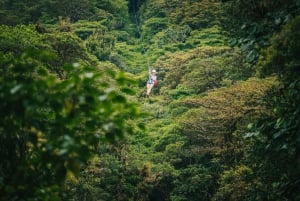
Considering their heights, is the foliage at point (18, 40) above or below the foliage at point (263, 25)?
below

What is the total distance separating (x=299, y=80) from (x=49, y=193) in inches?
108

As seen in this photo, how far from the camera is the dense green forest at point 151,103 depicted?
243 cm

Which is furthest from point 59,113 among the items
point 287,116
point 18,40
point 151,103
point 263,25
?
point 151,103

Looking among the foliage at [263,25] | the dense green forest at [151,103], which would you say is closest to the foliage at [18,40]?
the dense green forest at [151,103]

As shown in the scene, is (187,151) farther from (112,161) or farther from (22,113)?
(22,113)

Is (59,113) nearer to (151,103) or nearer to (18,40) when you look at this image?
(18,40)

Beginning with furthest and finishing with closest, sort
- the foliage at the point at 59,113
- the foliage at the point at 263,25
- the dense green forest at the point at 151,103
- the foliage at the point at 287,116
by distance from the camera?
the foliage at the point at 263,25 → the foliage at the point at 287,116 → the dense green forest at the point at 151,103 → the foliage at the point at 59,113

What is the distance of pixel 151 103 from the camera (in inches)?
1308

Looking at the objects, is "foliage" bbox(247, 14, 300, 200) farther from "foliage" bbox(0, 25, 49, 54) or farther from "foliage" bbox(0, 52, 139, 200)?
"foliage" bbox(0, 25, 49, 54)

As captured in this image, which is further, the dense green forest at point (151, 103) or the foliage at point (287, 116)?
the foliage at point (287, 116)

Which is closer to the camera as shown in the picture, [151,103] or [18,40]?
[18,40]

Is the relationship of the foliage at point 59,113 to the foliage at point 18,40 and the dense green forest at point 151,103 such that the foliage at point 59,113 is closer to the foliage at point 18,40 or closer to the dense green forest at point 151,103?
the dense green forest at point 151,103

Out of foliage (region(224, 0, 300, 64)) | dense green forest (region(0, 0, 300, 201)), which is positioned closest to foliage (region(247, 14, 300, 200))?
dense green forest (region(0, 0, 300, 201))

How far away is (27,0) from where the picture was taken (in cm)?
4847
